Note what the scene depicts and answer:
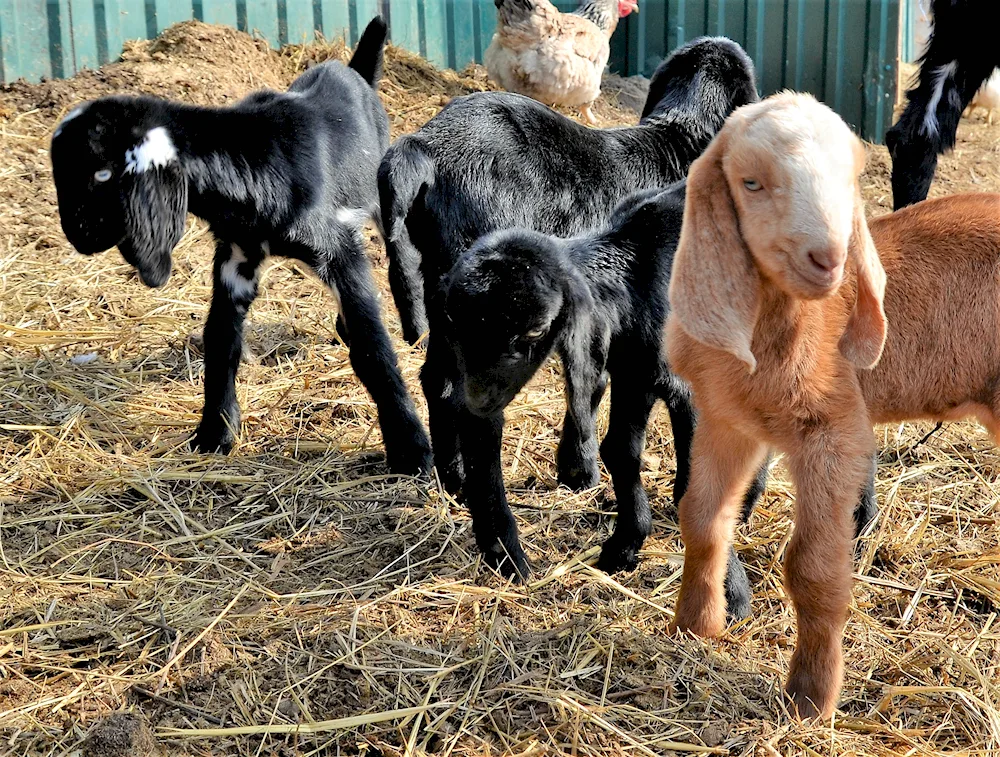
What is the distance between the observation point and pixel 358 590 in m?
3.59

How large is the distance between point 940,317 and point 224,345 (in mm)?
2838

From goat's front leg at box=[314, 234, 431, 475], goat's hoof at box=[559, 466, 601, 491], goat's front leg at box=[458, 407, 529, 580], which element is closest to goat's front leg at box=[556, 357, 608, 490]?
goat's hoof at box=[559, 466, 601, 491]

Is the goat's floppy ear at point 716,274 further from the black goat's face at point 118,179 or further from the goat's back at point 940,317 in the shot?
the black goat's face at point 118,179

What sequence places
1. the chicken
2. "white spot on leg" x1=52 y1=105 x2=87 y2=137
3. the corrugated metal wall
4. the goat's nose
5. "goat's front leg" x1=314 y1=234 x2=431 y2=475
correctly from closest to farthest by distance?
the goat's nose
"white spot on leg" x1=52 y1=105 x2=87 y2=137
"goat's front leg" x1=314 y1=234 x2=431 y2=475
the chicken
the corrugated metal wall

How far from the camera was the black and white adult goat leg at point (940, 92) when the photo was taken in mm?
5285

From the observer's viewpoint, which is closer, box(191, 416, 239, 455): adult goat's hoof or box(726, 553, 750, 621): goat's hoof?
box(726, 553, 750, 621): goat's hoof

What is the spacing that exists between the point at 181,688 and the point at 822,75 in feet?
26.0

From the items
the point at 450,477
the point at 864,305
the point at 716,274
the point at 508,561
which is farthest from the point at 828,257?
the point at 450,477

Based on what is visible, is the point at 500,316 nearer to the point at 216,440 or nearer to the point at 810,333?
the point at 810,333

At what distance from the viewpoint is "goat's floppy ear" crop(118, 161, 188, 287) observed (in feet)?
13.0

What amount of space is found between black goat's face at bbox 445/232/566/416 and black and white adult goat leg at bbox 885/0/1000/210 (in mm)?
2997

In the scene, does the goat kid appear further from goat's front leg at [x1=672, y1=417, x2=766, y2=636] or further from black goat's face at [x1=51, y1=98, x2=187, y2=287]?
black goat's face at [x1=51, y1=98, x2=187, y2=287]

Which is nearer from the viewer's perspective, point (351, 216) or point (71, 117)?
point (71, 117)

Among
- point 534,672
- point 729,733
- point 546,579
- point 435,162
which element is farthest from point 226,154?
point 729,733
